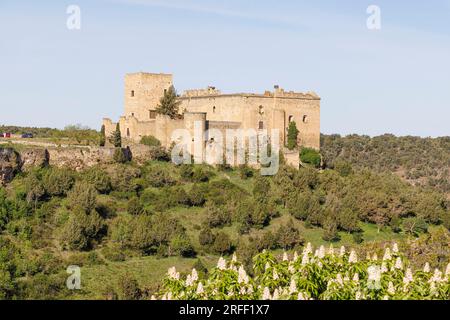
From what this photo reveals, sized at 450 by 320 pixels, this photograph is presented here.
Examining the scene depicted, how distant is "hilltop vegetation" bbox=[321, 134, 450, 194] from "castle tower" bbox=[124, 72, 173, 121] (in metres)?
24.9

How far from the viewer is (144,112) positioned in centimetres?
4441

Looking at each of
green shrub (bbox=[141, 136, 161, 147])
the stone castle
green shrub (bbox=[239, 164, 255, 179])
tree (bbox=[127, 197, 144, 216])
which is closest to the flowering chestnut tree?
tree (bbox=[127, 197, 144, 216])

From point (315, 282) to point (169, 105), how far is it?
2872 centimetres

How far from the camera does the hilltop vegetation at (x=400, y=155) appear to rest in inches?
2744

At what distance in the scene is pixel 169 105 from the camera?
142 ft

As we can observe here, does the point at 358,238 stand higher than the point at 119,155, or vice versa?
the point at 119,155

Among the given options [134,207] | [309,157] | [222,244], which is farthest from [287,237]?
[309,157]

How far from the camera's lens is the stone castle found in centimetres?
4231

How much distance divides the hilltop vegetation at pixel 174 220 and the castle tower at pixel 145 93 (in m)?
3.97

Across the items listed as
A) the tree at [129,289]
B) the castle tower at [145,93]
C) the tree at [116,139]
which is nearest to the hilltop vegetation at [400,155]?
the castle tower at [145,93]

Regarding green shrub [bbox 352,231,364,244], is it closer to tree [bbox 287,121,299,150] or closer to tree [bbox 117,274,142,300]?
tree [bbox 287,121,299,150]

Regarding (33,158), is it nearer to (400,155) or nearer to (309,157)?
(309,157)

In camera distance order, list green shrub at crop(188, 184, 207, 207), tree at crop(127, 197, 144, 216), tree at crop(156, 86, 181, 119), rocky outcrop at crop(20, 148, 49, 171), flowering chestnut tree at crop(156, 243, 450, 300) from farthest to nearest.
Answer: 1. tree at crop(156, 86, 181, 119)
2. green shrub at crop(188, 184, 207, 207)
3. rocky outcrop at crop(20, 148, 49, 171)
4. tree at crop(127, 197, 144, 216)
5. flowering chestnut tree at crop(156, 243, 450, 300)
